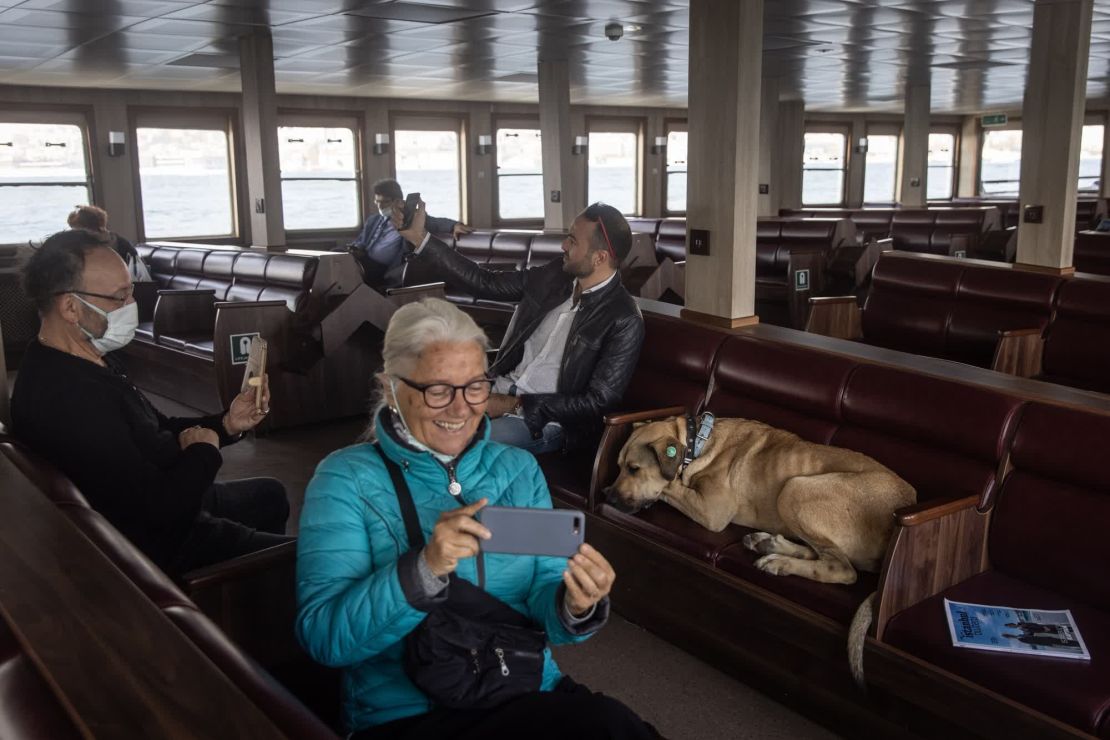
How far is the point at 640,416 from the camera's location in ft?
11.9

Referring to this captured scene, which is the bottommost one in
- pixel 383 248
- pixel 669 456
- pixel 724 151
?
pixel 669 456

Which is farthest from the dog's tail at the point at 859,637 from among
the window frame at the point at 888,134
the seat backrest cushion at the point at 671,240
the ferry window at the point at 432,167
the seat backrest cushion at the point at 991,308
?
the window frame at the point at 888,134

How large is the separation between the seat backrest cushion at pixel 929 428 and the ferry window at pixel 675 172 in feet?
46.7

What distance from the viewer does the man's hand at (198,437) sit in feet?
8.46

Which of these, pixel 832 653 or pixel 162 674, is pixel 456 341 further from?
pixel 832 653

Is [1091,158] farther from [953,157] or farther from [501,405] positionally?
[501,405]

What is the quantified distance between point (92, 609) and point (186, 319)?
6483mm

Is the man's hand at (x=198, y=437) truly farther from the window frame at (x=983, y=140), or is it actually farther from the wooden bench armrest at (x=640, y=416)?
the window frame at (x=983, y=140)

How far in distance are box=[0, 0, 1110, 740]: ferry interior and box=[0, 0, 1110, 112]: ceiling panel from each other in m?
0.08

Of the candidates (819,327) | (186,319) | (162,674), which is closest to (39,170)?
(186,319)

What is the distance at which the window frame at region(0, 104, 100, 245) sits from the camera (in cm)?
1090

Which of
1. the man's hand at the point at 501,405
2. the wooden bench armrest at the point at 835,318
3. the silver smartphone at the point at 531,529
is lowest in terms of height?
the man's hand at the point at 501,405

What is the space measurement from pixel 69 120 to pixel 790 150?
35.4 ft

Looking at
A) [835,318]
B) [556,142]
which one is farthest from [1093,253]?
[556,142]
